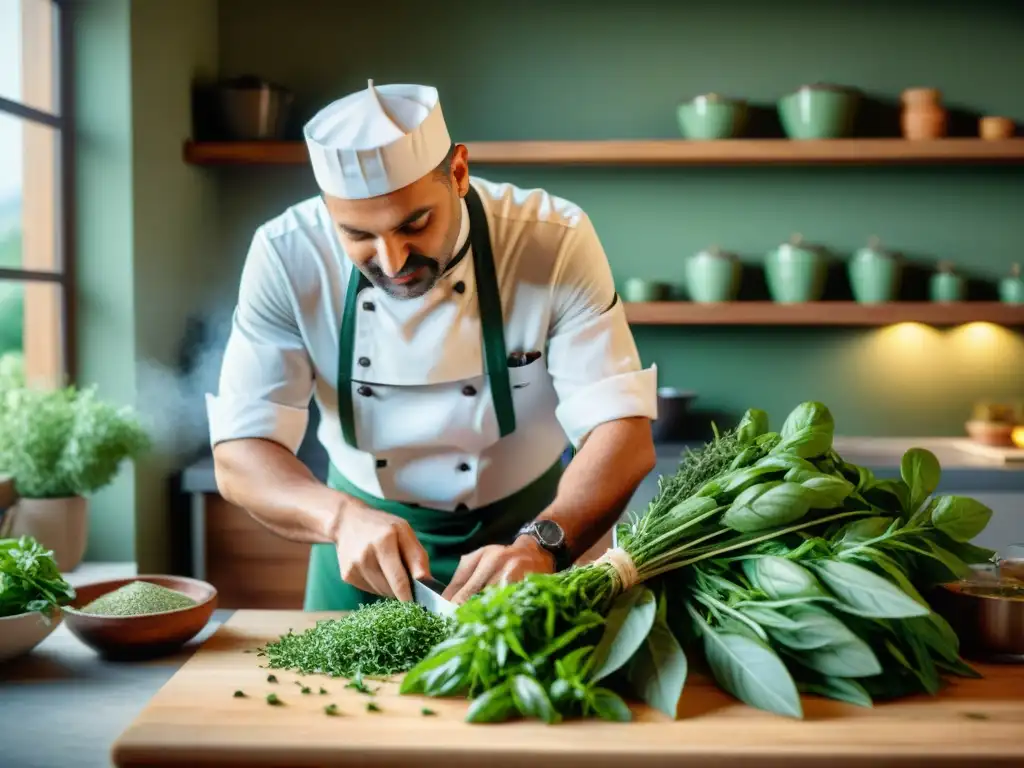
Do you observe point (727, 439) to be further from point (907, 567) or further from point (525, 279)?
point (525, 279)

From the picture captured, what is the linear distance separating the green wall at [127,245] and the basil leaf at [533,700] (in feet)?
7.29

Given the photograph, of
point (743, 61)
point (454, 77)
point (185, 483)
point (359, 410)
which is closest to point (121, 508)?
point (185, 483)

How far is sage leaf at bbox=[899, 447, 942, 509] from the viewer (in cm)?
140

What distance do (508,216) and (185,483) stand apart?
5.63ft

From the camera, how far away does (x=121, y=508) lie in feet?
9.98

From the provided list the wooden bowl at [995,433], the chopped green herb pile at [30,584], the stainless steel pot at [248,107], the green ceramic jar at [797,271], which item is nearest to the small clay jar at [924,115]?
→ the green ceramic jar at [797,271]

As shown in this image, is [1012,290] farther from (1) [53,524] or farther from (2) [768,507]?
(1) [53,524]

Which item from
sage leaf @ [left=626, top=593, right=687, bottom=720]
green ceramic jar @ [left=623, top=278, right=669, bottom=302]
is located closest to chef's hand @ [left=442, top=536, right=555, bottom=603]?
sage leaf @ [left=626, top=593, right=687, bottom=720]

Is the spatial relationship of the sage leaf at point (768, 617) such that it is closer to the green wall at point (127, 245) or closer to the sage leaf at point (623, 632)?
the sage leaf at point (623, 632)

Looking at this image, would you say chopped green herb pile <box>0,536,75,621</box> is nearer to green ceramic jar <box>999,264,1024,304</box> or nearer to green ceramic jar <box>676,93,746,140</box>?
green ceramic jar <box>676,93,746,140</box>

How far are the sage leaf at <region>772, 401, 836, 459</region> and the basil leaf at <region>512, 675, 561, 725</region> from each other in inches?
18.9

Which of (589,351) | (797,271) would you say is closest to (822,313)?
(797,271)

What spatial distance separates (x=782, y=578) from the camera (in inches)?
47.8

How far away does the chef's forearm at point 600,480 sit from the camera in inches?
67.5
